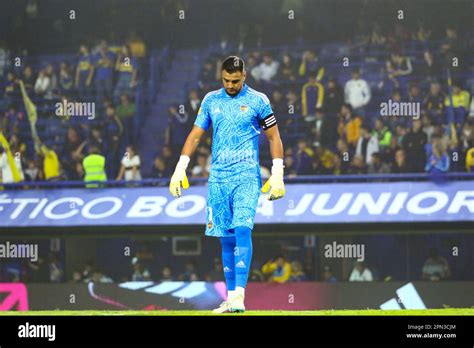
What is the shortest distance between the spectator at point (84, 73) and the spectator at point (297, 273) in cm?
471

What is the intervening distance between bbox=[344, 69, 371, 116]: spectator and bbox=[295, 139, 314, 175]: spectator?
1.07 m

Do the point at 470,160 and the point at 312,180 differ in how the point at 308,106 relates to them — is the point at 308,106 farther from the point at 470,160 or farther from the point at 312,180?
the point at 470,160

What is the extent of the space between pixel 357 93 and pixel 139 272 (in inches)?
188

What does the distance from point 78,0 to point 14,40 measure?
1363 mm

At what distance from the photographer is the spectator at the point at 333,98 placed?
840 inches

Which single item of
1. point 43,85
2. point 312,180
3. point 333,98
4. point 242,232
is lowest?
point 312,180

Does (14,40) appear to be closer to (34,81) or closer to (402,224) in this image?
(34,81)

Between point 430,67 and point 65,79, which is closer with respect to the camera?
point 430,67

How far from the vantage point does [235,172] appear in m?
11.7

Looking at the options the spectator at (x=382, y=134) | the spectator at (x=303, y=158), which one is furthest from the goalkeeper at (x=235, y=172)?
the spectator at (x=382, y=134)

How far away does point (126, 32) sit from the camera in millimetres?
22891

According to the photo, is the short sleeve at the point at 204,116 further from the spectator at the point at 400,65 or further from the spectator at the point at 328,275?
the spectator at the point at 400,65

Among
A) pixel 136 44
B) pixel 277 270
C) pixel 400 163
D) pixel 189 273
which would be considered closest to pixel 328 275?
pixel 277 270
